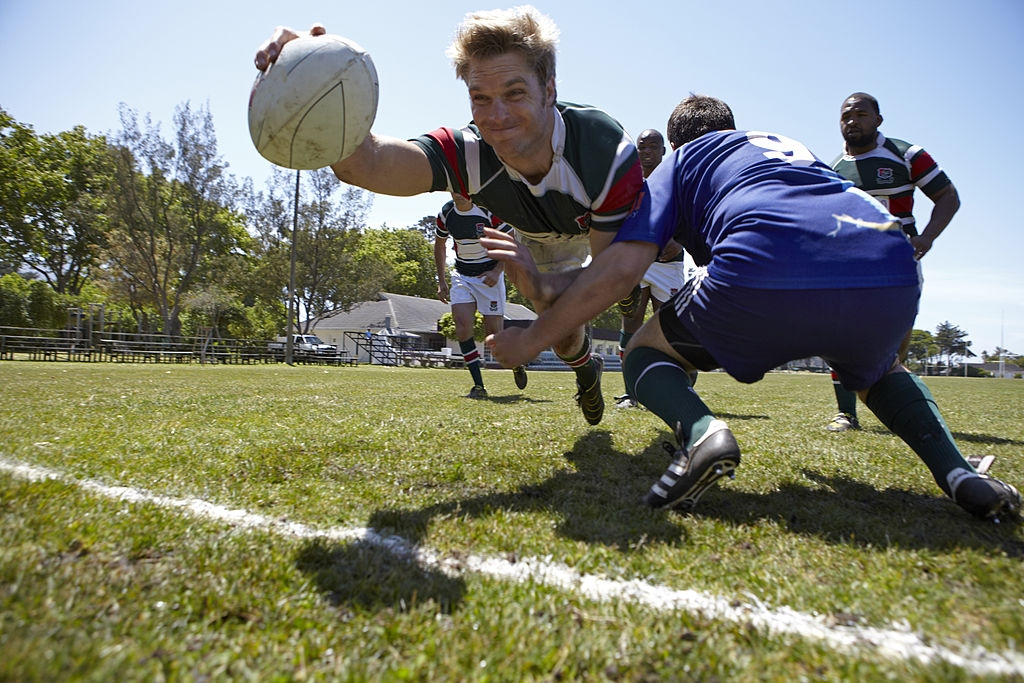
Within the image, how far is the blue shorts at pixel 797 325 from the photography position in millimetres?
2150

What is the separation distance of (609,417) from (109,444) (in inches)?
156

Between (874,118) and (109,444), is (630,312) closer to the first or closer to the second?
(874,118)

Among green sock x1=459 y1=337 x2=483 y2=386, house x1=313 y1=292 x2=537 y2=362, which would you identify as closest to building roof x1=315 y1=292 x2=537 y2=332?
house x1=313 y1=292 x2=537 y2=362

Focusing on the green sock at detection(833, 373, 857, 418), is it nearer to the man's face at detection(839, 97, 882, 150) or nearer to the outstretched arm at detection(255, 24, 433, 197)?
the man's face at detection(839, 97, 882, 150)

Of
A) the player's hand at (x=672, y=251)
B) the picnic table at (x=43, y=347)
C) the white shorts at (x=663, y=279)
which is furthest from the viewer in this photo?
the picnic table at (x=43, y=347)

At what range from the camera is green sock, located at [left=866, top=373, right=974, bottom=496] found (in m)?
2.40

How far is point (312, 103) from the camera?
248 cm

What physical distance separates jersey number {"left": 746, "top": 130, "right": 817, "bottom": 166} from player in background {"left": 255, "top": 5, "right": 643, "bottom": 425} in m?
0.57

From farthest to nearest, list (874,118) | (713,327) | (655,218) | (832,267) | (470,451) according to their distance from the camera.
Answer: (874,118) → (470,451) → (655,218) → (713,327) → (832,267)

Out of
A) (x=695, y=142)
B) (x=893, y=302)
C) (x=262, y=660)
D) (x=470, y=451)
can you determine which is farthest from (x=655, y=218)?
(x=262, y=660)

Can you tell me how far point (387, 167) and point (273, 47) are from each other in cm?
74

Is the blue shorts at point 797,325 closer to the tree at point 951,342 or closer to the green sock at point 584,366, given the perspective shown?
the green sock at point 584,366

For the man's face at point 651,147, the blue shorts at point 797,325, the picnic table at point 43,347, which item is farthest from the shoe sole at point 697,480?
Answer: the picnic table at point 43,347

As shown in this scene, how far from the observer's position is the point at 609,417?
5.55 meters
